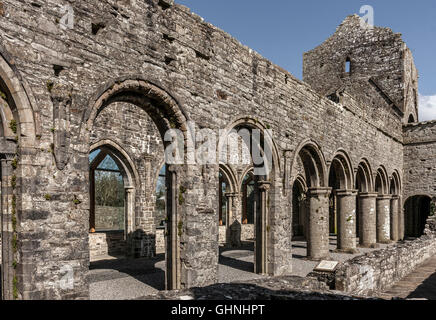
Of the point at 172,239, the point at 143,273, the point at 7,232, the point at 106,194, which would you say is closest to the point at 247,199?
the point at 106,194

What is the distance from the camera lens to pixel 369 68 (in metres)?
20.4

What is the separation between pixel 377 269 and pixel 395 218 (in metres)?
11.3

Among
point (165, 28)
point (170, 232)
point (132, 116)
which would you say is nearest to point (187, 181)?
point (170, 232)

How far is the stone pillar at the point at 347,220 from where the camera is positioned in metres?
12.8

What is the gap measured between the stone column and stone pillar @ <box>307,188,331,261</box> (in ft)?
14.4

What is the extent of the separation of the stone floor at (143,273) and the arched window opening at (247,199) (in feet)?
21.3

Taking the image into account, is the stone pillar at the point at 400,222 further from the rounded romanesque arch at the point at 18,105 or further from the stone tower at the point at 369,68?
the rounded romanesque arch at the point at 18,105

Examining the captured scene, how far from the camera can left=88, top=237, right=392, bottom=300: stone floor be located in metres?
7.07

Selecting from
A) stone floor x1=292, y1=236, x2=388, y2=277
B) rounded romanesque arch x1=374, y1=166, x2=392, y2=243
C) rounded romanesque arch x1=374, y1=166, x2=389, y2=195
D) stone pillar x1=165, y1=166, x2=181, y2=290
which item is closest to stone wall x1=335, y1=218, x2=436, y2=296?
stone floor x1=292, y1=236, x2=388, y2=277

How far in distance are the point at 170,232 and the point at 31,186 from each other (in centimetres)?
267

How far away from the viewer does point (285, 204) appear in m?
9.34

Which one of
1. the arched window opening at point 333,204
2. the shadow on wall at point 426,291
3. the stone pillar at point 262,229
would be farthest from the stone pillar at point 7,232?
the arched window opening at point 333,204

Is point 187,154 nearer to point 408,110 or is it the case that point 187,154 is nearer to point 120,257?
point 120,257

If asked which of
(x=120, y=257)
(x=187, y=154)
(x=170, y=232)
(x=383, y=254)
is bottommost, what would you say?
(x=120, y=257)
